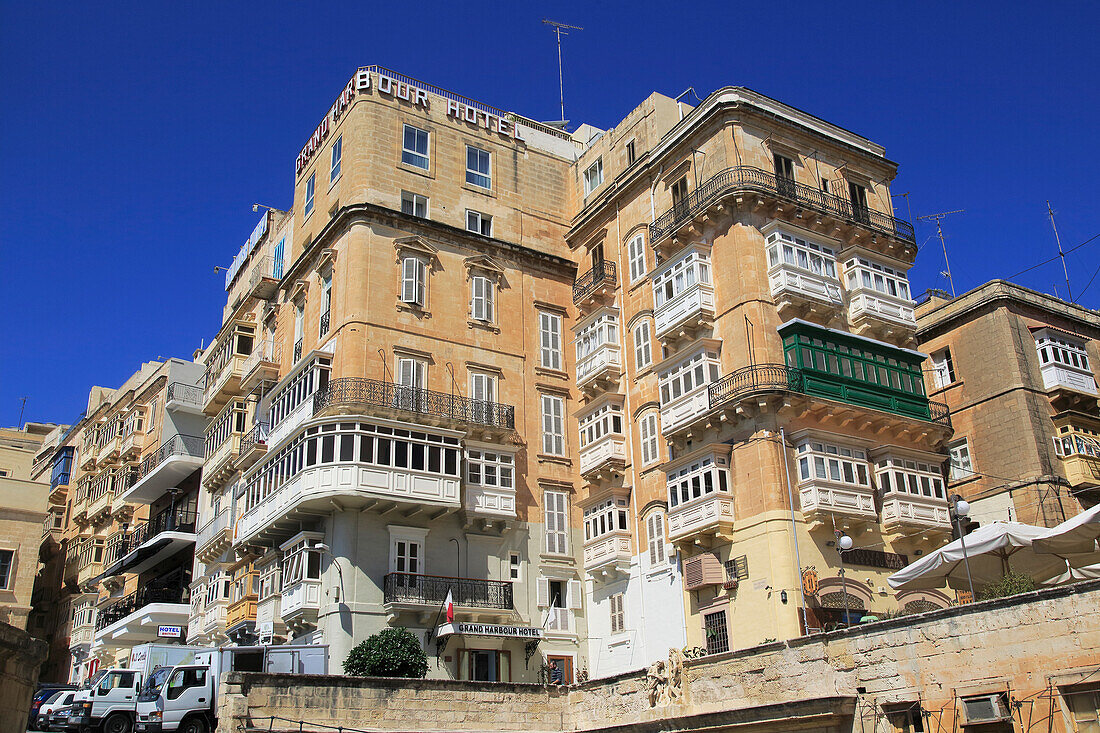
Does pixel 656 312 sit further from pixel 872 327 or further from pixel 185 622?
pixel 185 622

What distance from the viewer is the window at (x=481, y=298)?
1570 inches

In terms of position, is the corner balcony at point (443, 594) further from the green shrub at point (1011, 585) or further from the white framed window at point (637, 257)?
the green shrub at point (1011, 585)

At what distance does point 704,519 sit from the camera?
3133 cm

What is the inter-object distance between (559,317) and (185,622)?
908 inches

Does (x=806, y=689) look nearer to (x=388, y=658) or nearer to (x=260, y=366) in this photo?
(x=388, y=658)

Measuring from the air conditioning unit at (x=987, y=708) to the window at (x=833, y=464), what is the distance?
1177 cm

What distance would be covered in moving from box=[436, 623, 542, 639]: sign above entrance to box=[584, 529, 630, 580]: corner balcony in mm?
3435

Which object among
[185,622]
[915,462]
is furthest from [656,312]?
[185,622]

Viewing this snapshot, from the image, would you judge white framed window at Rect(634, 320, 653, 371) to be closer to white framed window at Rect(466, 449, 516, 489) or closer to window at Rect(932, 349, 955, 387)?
white framed window at Rect(466, 449, 516, 489)

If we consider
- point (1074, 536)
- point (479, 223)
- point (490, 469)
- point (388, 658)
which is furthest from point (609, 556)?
point (1074, 536)

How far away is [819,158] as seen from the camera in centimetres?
3806

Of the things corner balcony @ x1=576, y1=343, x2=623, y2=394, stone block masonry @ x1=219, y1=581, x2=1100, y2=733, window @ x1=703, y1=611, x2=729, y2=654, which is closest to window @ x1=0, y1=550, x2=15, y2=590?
stone block masonry @ x1=219, y1=581, x2=1100, y2=733

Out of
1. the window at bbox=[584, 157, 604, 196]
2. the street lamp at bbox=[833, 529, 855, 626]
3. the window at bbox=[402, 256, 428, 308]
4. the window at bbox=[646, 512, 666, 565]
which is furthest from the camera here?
the window at bbox=[584, 157, 604, 196]

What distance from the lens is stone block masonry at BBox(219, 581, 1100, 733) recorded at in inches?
699
